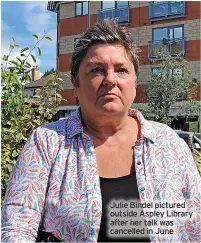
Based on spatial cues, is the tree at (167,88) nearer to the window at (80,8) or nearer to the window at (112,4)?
the window at (112,4)

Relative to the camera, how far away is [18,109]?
9.41 feet

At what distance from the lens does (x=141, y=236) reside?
5.32 ft

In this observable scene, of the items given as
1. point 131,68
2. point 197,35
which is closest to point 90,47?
point 131,68

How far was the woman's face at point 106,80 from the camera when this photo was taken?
1682 mm

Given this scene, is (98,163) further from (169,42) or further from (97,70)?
(169,42)

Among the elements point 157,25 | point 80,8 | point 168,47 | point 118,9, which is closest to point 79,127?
point 168,47

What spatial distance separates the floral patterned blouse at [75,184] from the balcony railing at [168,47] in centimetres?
1872

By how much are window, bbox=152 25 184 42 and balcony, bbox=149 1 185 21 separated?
58cm

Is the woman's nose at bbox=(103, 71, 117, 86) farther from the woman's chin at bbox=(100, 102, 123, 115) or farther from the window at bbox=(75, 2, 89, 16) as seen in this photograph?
the window at bbox=(75, 2, 89, 16)

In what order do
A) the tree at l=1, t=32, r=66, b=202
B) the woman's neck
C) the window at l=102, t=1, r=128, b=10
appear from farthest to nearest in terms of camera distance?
the window at l=102, t=1, r=128, b=10
the tree at l=1, t=32, r=66, b=202
the woman's neck

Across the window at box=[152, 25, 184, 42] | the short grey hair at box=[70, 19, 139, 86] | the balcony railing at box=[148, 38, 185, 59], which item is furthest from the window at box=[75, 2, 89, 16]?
the short grey hair at box=[70, 19, 139, 86]

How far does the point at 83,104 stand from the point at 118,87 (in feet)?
0.57

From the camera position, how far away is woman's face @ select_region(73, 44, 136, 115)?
168 cm

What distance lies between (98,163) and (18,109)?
134cm
